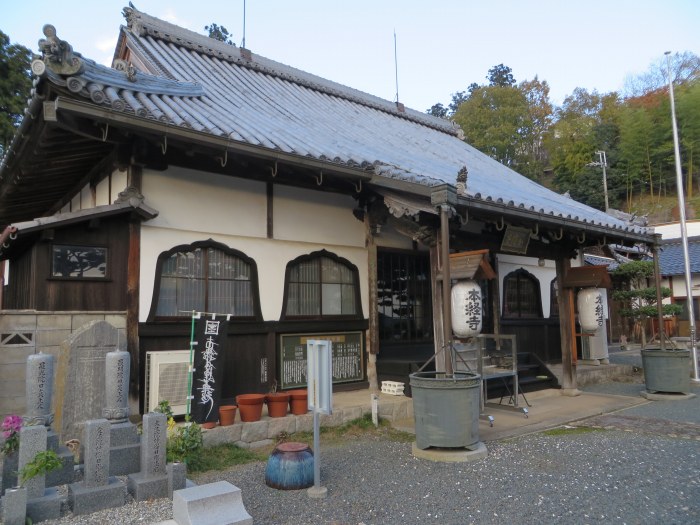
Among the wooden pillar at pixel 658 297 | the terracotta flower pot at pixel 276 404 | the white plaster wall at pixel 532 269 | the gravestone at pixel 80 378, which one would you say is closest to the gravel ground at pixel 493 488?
the terracotta flower pot at pixel 276 404

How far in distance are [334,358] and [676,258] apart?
74.4ft

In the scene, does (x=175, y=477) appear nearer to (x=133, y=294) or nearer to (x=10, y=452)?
(x=10, y=452)

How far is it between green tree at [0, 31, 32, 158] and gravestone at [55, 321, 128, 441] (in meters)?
16.2

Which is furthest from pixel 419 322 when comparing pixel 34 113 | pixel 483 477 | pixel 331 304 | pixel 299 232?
pixel 34 113

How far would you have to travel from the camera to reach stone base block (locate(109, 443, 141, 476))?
4562mm

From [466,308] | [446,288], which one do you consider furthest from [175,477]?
[466,308]

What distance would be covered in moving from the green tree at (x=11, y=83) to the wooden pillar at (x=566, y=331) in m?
19.3

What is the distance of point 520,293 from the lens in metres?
12.9

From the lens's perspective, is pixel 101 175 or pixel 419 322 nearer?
pixel 101 175

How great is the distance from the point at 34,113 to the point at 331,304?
5.15 m

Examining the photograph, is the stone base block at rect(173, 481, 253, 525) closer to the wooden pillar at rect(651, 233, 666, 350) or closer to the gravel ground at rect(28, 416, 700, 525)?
the gravel ground at rect(28, 416, 700, 525)

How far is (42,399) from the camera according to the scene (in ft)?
14.2

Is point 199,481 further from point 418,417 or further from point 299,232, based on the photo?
point 299,232

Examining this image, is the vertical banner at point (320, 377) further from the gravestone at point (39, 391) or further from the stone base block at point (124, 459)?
the gravestone at point (39, 391)
